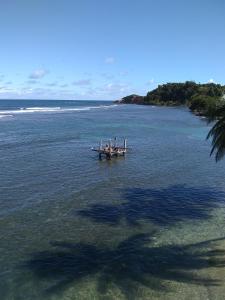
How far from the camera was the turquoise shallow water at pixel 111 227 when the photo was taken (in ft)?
74.0

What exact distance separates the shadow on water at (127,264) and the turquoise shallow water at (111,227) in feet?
0.19

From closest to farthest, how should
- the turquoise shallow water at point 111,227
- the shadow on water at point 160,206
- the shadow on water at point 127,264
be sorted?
the turquoise shallow water at point 111,227
the shadow on water at point 127,264
the shadow on water at point 160,206

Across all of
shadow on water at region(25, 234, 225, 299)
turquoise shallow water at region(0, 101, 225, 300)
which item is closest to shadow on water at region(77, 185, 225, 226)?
turquoise shallow water at region(0, 101, 225, 300)

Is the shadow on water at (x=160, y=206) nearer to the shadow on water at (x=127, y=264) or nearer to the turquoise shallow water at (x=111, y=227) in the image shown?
the turquoise shallow water at (x=111, y=227)

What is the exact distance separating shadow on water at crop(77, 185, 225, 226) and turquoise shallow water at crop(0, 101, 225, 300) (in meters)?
0.08

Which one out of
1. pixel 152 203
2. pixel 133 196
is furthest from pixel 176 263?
pixel 133 196

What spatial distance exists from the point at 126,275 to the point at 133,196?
15.9 meters

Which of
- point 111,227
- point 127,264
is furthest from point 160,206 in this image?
point 127,264

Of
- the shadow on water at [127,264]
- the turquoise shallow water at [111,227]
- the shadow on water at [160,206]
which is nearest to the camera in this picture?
the turquoise shallow water at [111,227]

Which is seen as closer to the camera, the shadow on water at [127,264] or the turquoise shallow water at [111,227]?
the turquoise shallow water at [111,227]

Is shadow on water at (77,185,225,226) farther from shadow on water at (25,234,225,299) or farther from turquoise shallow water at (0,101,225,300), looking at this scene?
shadow on water at (25,234,225,299)

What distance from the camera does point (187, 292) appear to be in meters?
21.7

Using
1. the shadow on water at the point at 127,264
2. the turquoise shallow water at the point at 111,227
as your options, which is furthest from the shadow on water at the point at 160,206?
the shadow on water at the point at 127,264

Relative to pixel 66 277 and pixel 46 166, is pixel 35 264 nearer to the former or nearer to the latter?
Answer: pixel 66 277
